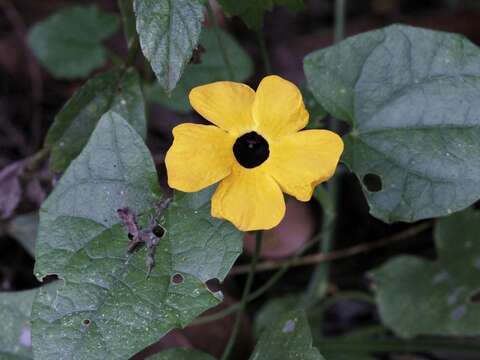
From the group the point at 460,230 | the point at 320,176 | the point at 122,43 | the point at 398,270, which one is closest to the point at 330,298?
the point at 398,270

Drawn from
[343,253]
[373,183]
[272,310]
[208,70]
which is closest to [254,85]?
[208,70]

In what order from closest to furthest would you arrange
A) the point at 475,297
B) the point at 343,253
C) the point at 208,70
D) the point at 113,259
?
the point at 113,259 < the point at 208,70 < the point at 475,297 < the point at 343,253

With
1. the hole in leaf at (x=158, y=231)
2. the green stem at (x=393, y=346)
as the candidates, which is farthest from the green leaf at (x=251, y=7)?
the green stem at (x=393, y=346)

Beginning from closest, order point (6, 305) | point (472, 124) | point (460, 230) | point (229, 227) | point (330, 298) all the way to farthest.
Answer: point (229, 227)
point (472, 124)
point (6, 305)
point (460, 230)
point (330, 298)

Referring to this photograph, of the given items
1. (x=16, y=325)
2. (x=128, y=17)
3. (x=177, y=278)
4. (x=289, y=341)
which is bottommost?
(x=16, y=325)

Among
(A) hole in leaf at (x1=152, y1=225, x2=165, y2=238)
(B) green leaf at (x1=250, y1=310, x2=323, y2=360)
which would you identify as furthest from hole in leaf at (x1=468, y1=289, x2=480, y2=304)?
(A) hole in leaf at (x1=152, y1=225, x2=165, y2=238)

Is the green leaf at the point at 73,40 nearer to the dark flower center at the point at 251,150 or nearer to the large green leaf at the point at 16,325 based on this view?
the large green leaf at the point at 16,325

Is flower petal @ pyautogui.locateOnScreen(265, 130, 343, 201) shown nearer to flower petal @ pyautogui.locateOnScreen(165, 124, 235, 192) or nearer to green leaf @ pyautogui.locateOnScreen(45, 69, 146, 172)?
flower petal @ pyautogui.locateOnScreen(165, 124, 235, 192)

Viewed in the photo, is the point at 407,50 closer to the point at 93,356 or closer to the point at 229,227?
the point at 229,227

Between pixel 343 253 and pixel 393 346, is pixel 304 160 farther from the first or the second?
pixel 343 253
